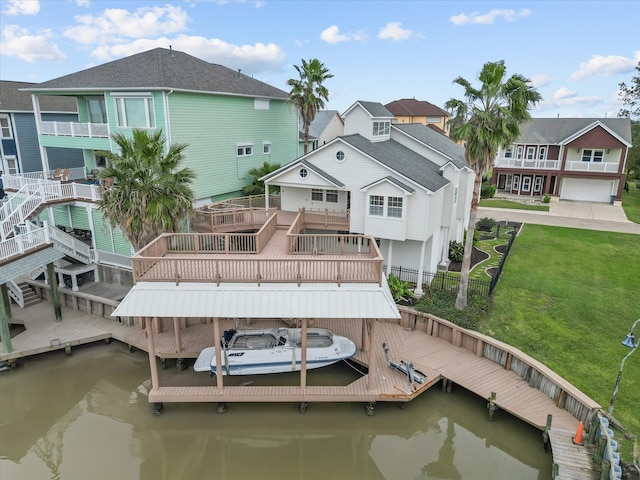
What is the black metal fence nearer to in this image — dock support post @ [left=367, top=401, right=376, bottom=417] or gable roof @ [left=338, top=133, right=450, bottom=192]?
gable roof @ [left=338, top=133, right=450, bottom=192]

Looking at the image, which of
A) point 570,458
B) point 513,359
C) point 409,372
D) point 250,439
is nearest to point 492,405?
point 513,359

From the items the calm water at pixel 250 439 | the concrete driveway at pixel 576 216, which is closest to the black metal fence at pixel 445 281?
the calm water at pixel 250 439

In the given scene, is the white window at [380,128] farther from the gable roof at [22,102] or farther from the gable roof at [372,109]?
the gable roof at [22,102]

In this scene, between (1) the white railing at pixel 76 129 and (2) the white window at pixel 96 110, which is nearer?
(1) the white railing at pixel 76 129

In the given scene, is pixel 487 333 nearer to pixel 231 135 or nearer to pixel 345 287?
pixel 345 287

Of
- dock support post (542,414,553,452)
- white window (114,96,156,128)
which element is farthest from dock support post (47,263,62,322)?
dock support post (542,414,553,452)

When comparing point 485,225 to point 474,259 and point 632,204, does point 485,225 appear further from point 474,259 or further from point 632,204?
point 632,204
